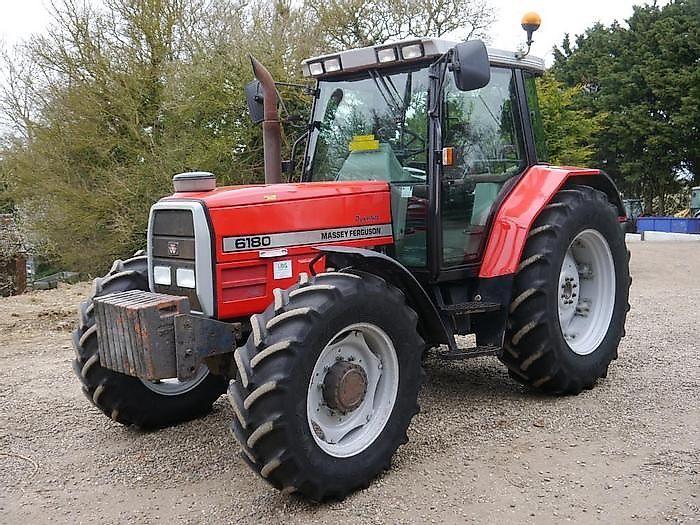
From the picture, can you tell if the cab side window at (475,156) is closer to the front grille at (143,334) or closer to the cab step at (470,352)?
the cab step at (470,352)

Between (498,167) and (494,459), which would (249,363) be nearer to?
(494,459)

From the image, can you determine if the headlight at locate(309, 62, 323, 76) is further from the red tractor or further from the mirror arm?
the mirror arm

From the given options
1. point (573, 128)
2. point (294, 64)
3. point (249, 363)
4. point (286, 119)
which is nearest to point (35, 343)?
point (286, 119)

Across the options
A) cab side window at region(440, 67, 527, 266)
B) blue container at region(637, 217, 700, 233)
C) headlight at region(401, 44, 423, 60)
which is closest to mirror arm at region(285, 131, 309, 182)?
headlight at region(401, 44, 423, 60)

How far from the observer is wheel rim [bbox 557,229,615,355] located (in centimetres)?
546

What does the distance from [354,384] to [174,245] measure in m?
1.25

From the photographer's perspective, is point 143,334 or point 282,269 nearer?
point 143,334

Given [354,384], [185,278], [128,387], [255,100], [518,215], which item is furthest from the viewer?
[255,100]

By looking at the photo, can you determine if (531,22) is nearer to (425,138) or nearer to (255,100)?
(425,138)

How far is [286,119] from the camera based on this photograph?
526cm

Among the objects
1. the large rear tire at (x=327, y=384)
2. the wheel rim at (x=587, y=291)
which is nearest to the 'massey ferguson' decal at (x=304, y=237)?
the large rear tire at (x=327, y=384)

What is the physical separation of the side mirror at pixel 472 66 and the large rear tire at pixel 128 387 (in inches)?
86.0

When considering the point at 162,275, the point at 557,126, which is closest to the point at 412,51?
the point at 162,275

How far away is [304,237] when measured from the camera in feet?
14.0
